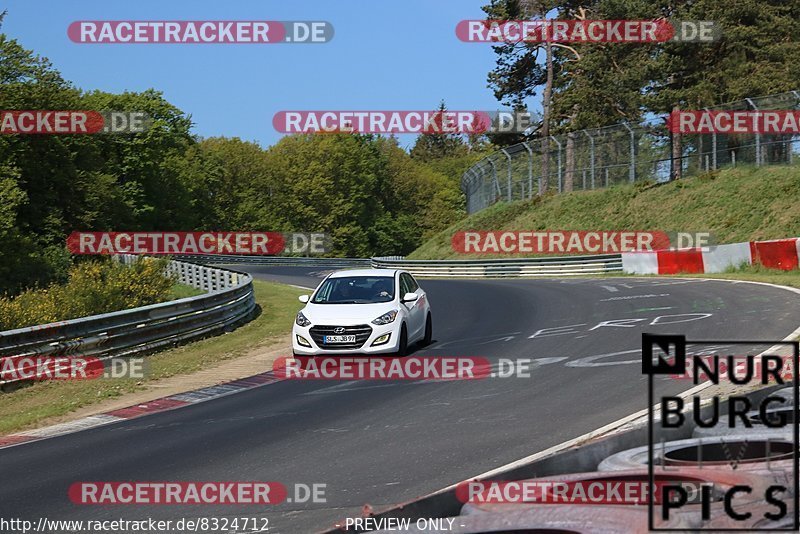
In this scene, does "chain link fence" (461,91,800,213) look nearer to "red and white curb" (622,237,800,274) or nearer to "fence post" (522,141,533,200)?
"fence post" (522,141,533,200)

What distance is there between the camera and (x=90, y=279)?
28.0 meters

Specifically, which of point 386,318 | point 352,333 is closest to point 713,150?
point 386,318

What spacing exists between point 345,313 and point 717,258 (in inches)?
853

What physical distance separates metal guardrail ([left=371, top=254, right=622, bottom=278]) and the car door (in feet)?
77.9

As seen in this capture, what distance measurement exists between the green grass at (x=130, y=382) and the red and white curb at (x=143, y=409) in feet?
1.74

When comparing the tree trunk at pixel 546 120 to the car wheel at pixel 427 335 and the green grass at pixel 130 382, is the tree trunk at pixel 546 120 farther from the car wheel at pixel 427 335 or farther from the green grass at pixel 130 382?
the car wheel at pixel 427 335

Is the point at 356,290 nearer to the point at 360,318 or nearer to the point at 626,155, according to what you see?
the point at 360,318

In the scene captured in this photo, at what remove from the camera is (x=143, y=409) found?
12898 millimetres

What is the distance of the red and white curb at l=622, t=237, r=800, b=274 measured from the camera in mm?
30672

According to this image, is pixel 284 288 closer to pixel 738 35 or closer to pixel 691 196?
pixel 691 196

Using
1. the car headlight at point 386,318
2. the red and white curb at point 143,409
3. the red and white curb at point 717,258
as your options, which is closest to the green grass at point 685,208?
the red and white curb at point 717,258

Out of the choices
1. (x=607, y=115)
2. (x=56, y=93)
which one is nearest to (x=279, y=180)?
(x=56, y=93)

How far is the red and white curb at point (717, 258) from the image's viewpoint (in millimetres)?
30672

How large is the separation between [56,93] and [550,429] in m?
62.7
